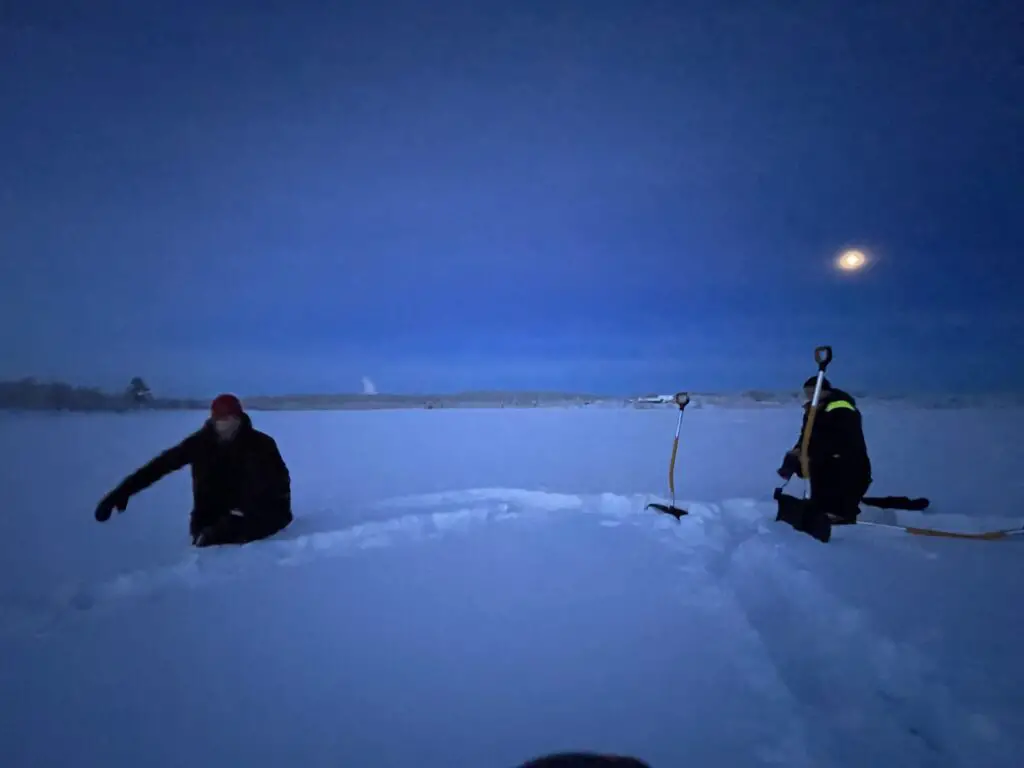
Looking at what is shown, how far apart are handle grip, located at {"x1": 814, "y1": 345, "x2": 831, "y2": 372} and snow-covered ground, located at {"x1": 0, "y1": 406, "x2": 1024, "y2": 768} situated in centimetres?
139

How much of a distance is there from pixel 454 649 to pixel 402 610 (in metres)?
0.52

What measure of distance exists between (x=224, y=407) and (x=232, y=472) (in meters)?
0.50

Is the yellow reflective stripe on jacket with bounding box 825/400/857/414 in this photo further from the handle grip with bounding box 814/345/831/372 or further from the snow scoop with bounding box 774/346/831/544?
the handle grip with bounding box 814/345/831/372

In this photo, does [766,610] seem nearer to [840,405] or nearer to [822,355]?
[840,405]

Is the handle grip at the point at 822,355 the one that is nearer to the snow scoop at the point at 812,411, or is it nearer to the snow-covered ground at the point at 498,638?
the snow scoop at the point at 812,411

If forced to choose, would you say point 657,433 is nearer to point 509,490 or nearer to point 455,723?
point 509,490

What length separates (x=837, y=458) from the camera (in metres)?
4.39

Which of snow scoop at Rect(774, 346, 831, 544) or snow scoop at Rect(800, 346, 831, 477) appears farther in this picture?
snow scoop at Rect(800, 346, 831, 477)

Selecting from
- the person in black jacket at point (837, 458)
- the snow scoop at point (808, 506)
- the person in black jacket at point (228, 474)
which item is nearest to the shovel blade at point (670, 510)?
the snow scoop at point (808, 506)

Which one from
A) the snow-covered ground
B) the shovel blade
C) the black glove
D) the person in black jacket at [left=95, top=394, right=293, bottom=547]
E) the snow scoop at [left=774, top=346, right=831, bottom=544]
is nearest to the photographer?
the snow-covered ground

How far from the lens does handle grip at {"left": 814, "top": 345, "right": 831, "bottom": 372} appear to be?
4395 mm

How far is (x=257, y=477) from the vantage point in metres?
4.09

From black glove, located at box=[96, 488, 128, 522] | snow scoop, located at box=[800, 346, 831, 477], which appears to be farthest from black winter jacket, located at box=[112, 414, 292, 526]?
snow scoop, located at box=[800, 346, 831, 477]

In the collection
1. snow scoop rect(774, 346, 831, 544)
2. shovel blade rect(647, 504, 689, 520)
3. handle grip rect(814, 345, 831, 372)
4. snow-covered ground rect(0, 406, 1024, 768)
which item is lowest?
snow-covered ground rect(0, 406, 1024, 768)
